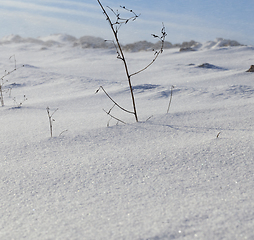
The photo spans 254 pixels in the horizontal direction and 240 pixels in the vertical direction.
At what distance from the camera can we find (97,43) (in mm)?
9953

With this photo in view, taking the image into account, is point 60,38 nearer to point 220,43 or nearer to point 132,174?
point 220,43

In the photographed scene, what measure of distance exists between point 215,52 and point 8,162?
6.10m

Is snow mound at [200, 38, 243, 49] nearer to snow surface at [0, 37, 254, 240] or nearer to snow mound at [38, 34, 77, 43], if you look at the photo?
snow mound at [38, 34, 77, 43]

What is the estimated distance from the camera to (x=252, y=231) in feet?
2.23

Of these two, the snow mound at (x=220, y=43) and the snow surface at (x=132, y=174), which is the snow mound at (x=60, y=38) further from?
the snow surface at (x=132, y=174)

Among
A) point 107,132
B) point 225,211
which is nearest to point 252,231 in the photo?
point 225,211

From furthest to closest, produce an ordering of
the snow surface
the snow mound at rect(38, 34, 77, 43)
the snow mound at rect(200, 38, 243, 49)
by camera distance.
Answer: the snow mound at rect(38, 34, 77, 43), the snow mound at rect(200, 38, 243, 49), the snow surface

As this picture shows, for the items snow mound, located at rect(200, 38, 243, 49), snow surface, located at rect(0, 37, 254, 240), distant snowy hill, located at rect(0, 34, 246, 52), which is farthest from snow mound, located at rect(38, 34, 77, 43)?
snow surface, located at rect(0, 37, 254, 240)

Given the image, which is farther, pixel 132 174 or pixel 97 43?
pixel 97 43

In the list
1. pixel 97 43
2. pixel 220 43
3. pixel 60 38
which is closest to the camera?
pixel 220 43

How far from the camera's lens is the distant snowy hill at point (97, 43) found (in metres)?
8.97

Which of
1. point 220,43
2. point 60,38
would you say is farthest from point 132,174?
point 60,38

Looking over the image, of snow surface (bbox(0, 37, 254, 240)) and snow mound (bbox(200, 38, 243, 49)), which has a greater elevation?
snow mound (bbox(200, 38, 243, 49))

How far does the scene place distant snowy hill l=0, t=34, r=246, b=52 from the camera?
29.4 ft
